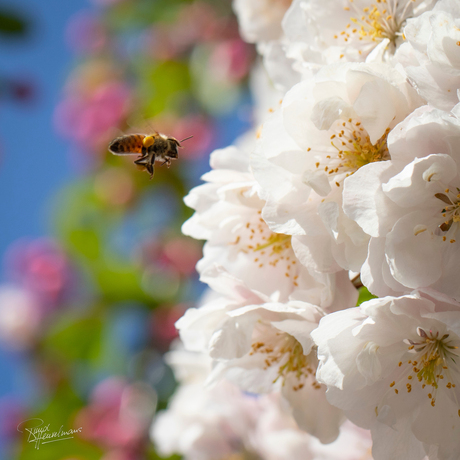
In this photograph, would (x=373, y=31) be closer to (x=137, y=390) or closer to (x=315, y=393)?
(x=315, y=393)

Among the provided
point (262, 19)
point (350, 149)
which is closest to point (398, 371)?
point (350, 149)

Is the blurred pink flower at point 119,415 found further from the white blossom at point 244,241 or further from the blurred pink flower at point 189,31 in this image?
the blurred pink flower at point 189,31

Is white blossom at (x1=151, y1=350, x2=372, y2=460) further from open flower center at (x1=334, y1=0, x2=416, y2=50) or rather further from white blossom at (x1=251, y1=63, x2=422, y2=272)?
open flower center at (x1=334, y1=0, x2=416, y2=50)

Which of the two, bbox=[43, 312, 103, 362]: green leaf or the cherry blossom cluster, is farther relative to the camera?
bbox=[43, 312, 103, 362]: green leaf

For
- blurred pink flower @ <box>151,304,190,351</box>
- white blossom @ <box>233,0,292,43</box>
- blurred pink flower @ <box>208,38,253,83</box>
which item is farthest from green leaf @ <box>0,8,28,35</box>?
white blossom @ <box>233,0,292,43</box>

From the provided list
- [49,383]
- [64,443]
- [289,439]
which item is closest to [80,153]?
[49,383]

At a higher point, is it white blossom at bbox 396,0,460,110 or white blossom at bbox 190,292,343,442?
white blossom at bbox 396,0,460,110

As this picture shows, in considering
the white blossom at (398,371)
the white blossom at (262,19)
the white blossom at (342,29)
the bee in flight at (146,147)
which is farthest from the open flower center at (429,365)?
the white blossom at (262,19)
